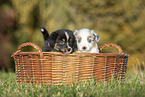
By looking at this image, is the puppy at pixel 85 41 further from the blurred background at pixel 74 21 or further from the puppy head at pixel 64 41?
the blurred background at pixel 74 21

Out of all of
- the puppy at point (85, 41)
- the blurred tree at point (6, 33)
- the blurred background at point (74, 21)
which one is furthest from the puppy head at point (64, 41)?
the blurred tree at point (6, 33)

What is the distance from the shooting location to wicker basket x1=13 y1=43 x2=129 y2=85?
11.7ft

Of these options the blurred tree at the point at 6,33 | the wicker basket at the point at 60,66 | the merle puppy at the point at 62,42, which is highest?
the blurred tree at the point at 6,33

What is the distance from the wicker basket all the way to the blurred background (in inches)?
181

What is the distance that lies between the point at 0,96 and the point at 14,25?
267 inches

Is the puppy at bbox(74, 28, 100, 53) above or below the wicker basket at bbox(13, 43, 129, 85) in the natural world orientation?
above

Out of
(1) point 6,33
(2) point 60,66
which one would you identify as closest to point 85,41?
(2) point 60,66

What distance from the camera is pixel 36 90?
322 cm

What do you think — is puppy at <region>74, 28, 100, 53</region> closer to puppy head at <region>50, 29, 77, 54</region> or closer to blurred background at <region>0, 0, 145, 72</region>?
puppy head at <region>50, 29, 77, 54</region>

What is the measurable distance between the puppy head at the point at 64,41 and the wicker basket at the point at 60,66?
1.36ft

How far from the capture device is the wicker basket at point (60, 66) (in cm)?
357

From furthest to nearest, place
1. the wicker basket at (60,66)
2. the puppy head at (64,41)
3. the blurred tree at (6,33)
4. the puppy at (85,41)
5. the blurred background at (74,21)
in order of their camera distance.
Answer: the blurred background at (74,21) → the blurred tree at (6,33) → the puppy at (85,41) → the puppy head at (64,41) → the wicker basket at (60,66)

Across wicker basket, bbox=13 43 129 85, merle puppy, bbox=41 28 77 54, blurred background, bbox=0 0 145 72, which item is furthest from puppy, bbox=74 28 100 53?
blurred background, bbox=0 0 145 72

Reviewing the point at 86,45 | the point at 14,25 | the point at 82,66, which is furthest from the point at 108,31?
the point at 82,66
